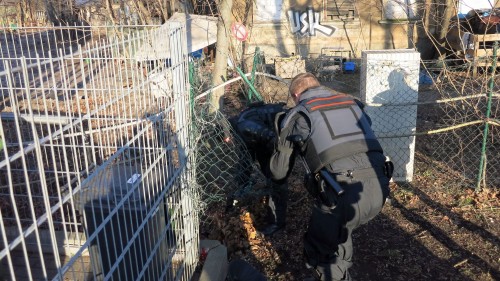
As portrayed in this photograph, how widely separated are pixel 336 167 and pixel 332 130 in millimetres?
273

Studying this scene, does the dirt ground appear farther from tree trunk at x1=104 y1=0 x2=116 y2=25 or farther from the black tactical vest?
tree trunk at x1=104 y1=0 x2=116 y2=25

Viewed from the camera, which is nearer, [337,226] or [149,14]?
[337,226]

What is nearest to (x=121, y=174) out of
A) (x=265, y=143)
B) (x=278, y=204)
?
(x=265, y=143)

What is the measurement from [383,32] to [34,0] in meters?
13.2

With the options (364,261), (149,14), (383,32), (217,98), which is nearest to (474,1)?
(383,32)

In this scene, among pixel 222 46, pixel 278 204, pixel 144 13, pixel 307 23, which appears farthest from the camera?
pixel 307 23

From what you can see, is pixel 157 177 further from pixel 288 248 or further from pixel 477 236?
pixel 477 236

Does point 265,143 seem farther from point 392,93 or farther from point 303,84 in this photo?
point 392,93

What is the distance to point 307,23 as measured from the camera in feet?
46.6

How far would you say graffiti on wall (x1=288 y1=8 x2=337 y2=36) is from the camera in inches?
558

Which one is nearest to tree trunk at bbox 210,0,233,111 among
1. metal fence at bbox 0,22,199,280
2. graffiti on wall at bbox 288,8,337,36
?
metal fence at bbox 0,22,199,280

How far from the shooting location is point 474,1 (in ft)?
44.6

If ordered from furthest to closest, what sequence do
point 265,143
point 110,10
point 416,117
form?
point 110,10, point 416,117, point 265,143

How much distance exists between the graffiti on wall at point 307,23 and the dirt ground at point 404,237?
30.3 ft
